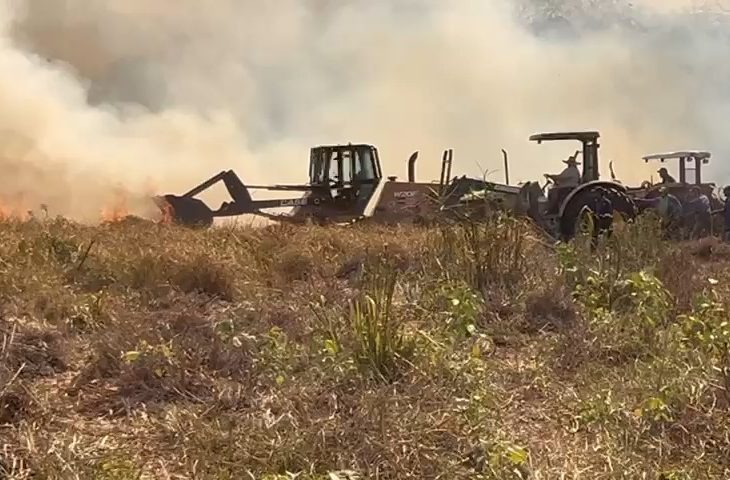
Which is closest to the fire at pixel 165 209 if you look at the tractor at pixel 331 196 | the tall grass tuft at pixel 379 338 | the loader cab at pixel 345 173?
the tractor at pixel 331 196

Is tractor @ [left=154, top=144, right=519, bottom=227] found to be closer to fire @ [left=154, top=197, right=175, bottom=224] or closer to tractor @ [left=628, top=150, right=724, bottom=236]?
fire @ [left=154, top=197, right=175, bottom=224]

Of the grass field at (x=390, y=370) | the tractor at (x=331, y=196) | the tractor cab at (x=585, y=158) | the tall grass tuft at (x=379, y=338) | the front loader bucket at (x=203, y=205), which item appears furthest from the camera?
the front loader bucket at (x=203, y=205)

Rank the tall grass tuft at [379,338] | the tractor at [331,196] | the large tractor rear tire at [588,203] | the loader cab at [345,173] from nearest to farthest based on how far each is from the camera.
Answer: the tall grass tuft at [379,338], the large tractor rear tire at [588,203], the tractor at [331,196], the loader cab at [345,173]

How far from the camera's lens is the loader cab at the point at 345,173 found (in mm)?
16750

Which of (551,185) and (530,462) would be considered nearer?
(530,462)

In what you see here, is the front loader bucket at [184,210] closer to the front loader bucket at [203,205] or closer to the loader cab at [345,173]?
the front loader bucket at [203,205]

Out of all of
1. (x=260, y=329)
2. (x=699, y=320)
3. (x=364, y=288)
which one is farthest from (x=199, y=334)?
(x=699, y=320)

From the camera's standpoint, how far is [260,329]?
4922 mm

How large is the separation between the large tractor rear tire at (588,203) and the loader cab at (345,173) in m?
5.59

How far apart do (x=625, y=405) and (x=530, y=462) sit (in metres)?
0.75

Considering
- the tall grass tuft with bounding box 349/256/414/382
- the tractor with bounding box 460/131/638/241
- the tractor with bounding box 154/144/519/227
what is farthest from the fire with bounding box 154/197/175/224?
the tall grass tuft with bounding box 349/256/414/382

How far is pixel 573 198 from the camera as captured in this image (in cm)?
1184

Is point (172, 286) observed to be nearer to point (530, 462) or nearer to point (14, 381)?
point (14, 381)

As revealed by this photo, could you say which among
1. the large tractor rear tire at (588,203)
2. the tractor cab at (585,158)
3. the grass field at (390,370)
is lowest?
the grass field at (390,370)
